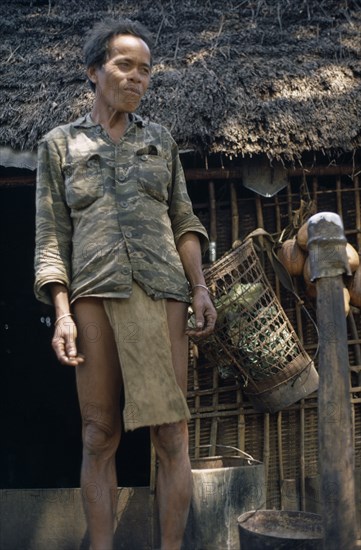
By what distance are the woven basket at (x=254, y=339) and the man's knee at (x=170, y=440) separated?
4.00 ft

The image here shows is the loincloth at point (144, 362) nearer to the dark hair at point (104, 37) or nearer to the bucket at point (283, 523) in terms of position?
the bucket at point (283, 523)

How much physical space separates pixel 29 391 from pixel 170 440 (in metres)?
4.02

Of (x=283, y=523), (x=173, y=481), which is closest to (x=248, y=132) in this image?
(x=283, y=523)

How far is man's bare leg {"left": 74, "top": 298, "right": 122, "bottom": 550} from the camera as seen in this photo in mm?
2361

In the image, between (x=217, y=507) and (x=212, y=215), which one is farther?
(x=212, y=215)

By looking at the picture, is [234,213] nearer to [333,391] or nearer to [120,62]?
[120,62]

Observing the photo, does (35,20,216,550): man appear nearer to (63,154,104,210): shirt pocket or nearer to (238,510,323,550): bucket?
(63,154,104,210): shirt pocket

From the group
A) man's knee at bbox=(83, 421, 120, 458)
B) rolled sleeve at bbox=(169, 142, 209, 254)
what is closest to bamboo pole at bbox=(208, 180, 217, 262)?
rolled sleeve at bbox=(169, 142, 209, 254)

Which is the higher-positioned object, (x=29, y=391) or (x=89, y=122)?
(x=89, y=122)

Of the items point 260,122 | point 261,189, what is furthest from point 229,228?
point 260,122

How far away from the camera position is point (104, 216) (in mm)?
2543

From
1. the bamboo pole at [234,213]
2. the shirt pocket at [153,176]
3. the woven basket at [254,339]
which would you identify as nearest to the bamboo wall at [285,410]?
the bamboo pole at [234,213]

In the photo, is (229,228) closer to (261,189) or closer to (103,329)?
(261,189)

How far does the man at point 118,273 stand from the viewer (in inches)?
95.1
